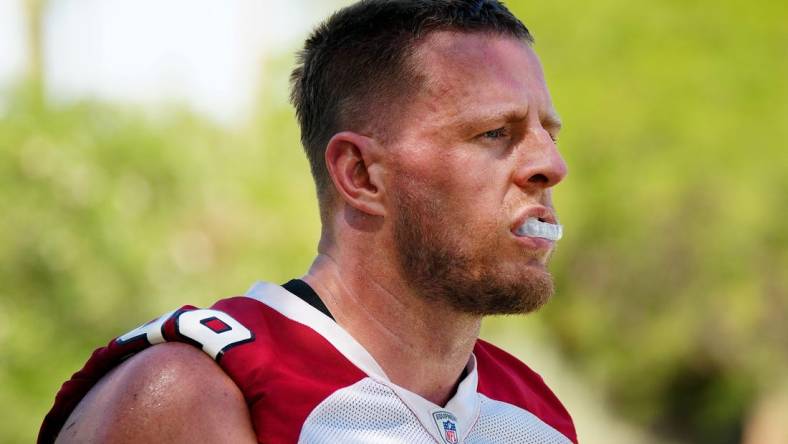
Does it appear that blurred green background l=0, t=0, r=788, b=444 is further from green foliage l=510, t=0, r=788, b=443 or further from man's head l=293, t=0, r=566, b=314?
man's head l=293, t=0, r=566, b=314

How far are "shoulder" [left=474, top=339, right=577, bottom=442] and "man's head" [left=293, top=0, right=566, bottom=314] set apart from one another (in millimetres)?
415

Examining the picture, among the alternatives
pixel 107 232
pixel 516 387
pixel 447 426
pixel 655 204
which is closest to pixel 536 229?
pixel 447 426

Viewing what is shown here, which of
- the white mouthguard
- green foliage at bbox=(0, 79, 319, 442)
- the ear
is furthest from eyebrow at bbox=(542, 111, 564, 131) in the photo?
green foliage at bbox=(0, 79, 319, 442)

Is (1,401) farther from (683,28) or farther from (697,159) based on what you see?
(683,28)

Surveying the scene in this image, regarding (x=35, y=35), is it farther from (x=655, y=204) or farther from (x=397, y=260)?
(x=397, y=260)

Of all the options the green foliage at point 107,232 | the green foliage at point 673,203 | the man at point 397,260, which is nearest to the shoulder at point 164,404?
the man at point 397,260

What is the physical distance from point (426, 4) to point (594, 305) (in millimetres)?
12974

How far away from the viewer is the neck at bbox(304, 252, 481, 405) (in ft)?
8.94

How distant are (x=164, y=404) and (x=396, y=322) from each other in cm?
62

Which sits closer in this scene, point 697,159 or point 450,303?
point 450,303

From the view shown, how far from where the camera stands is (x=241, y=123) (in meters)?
12.1

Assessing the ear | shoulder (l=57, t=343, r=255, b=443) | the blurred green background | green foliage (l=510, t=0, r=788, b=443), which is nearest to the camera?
shoulder (l=57, t=343, r=255, b=443)

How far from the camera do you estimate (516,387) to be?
124 inches

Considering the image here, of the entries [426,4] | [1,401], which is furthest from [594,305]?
[426,4]
